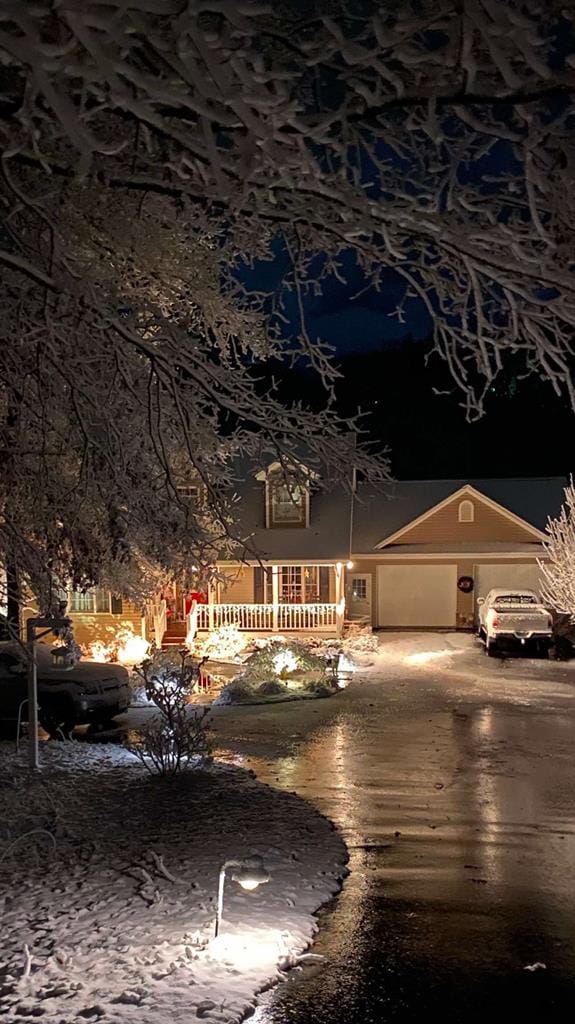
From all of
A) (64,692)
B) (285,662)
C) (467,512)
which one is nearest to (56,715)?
(64,692)

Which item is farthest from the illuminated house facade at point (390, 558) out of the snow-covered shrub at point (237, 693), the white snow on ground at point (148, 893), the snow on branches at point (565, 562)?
the white snow on ground at point (148, 893)

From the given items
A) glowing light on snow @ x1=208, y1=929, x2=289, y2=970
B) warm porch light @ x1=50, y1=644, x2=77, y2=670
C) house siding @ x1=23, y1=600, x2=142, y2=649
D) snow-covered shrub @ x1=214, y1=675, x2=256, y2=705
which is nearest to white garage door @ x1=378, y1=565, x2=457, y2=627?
house siding @ x1=23, y1=600, x2=142, y2=649

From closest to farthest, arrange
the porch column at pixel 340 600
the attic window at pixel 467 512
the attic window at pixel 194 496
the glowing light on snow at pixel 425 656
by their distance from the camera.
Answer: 1. the attic window at pixel 194 496
2. the glowing light on snow at pixel 425 656
3. the porch column at pixel 340 600
4. the attic window at pixel 467 512

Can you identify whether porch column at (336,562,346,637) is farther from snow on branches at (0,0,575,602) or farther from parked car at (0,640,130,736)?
snow on branches at (0,0,575,602)

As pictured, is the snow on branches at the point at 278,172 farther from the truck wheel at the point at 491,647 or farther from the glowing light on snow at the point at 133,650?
the truck wheel at the point at 491,647

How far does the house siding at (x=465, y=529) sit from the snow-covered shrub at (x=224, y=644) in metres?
8.16

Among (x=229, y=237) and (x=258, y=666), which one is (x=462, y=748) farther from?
(x=229, y=237)

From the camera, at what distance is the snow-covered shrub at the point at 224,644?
21766 millimetres

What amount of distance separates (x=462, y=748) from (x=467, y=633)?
14.8 meters

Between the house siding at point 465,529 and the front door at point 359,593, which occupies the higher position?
the house siding at point 465,529

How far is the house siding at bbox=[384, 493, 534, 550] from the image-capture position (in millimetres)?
27297

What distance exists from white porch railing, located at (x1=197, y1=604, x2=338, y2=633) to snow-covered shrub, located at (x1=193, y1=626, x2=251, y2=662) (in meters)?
3.06

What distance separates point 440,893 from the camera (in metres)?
6.87

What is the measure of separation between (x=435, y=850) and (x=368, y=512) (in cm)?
2181
